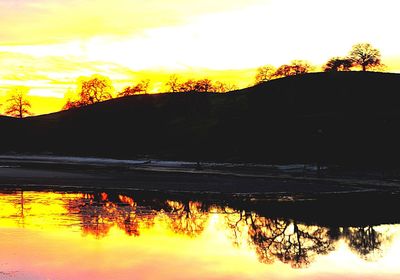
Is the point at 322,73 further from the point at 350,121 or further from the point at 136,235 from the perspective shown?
the point at 136,235

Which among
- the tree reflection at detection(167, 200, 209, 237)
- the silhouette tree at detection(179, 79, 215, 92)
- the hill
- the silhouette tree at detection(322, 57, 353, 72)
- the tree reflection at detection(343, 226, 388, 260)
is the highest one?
the silhouette tree at detection(322, 57, 353, 72)

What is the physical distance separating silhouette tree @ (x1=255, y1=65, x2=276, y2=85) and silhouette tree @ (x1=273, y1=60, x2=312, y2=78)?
12.8 ft

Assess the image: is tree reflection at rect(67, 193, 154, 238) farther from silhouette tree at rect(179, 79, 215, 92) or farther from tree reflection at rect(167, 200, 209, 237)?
silhouette tree at rect(179, 79, 215, 92)

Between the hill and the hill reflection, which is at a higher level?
the hill

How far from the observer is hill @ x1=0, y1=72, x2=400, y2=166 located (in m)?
102

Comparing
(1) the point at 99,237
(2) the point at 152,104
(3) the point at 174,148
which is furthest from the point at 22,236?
(2) the point at 152,104

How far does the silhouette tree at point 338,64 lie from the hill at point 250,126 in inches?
338

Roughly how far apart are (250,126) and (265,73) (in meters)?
62.1

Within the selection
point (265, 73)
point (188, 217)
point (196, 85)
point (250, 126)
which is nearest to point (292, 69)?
point (265, 73)

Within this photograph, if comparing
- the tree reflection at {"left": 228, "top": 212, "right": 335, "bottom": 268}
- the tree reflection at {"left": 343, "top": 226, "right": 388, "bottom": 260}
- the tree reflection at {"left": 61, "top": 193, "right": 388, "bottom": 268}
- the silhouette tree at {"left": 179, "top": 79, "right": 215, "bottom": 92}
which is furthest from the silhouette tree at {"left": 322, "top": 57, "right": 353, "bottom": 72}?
the tree reflection at {"left": 343, "top": 226, "right": 388, "bottom": 260}

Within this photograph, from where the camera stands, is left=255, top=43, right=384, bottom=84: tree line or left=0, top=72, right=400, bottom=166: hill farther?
left=255, top=43, right=384, bottom=84: tree line

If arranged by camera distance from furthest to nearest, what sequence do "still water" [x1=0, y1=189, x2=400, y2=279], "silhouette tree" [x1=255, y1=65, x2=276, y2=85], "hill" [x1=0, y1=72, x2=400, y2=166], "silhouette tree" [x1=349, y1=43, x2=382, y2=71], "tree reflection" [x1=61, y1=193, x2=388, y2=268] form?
1. "silhouette tree" [x1=255, y1=65, x2=276, y2=85]
2. "silhouette tree" [x1=349, y1=43, x2=382, y2=71]
3. "hill" [x1=0, y1=72, x2=400, y2=166]
4. "tree reflection" [x1=61, y1=193, x2=388, y2=268]
5. "still water" [x1=0, y1=189, x2=400, y2=279]

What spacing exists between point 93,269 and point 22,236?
7.89 meters

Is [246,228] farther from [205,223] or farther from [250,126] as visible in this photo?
[250,126]
